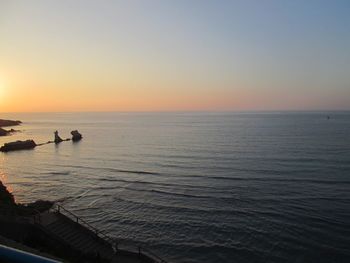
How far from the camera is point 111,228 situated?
36.0 metres

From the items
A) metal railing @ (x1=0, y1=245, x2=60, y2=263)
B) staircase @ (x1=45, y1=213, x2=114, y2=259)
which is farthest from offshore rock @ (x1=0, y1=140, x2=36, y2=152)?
metal railing @ (x1=0, y1=245, x2=60, y2=263)

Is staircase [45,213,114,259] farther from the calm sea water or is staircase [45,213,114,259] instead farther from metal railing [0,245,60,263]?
metal railing [0,245,60,263]

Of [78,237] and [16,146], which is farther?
[16,146]

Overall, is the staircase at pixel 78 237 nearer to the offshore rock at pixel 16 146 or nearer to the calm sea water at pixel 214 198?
the calm sea water at pixel 214 198

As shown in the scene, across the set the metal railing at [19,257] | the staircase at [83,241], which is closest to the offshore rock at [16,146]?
the staircase at [83,241]

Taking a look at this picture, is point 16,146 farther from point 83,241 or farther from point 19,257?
point 19,257

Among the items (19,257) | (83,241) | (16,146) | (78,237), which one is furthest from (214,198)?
(16,146)

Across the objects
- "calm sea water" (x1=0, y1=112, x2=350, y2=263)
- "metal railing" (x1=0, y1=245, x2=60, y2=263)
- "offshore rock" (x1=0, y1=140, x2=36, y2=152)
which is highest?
"metal railing" (x1=0, y1=245, x2=60, y2=263)

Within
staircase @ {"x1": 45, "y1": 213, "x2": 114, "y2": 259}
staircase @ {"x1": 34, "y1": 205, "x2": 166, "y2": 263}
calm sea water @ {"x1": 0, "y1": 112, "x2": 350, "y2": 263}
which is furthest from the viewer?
calm sea water @ {"x1": 0, "y1": 112, "x2": 350, "y2": 263}

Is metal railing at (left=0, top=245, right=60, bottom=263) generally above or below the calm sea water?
above

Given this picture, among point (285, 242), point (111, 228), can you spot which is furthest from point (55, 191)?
point (285, 242)

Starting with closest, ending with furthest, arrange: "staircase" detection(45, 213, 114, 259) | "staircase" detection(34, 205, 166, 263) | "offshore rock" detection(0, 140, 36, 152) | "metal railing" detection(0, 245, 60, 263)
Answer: "metal railing" detection(0, 245, 60, 263) → "staircase" detection(34, 205, 166, 263) → "staircase" detection(45, 213, 114, 259) → "offshore rock" detection(0, 140, 36, 152)

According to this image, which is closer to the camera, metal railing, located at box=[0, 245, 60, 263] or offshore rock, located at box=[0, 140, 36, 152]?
metal railing, located at box=[0, 245, 60, 263]

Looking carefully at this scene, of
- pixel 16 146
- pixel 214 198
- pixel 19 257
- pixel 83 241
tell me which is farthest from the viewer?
pixel 16 146
